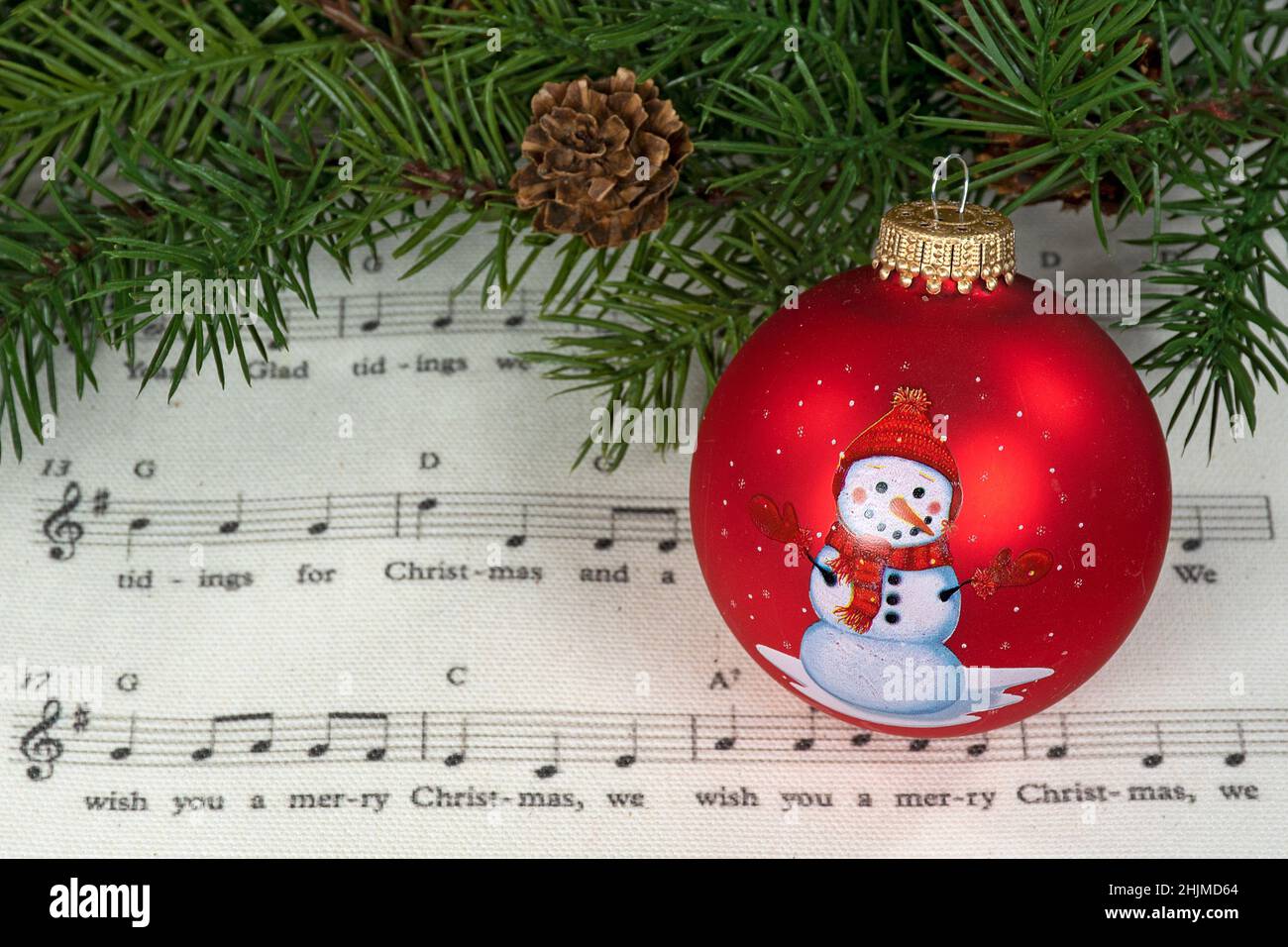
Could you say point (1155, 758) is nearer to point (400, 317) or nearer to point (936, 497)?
point (936, 497)

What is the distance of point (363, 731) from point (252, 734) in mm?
56

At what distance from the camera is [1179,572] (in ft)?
2.20

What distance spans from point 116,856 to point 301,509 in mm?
199

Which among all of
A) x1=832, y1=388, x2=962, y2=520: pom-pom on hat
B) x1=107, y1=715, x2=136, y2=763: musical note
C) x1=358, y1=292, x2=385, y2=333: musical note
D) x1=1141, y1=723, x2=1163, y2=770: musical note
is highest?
x1=358, y1=292, x2=385, y2=333: musical note

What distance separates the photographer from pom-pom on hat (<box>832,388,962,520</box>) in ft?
1.60

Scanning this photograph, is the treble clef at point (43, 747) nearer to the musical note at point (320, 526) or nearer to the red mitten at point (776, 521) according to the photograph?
the musical note at point (320, 526)

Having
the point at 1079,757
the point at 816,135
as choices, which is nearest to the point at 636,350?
the point at 816,135

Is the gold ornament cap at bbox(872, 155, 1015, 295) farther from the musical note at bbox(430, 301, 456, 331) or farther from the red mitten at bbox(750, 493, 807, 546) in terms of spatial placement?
the musical note at bbox(430, 301, 456, 331)

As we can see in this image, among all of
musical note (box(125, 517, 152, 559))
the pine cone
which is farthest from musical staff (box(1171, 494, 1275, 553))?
musical note (box(125, 517, 152, 559))

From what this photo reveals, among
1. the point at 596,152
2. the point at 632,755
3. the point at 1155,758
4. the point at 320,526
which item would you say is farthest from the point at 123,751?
the point at 1155,758

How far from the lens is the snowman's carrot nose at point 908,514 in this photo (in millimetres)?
488

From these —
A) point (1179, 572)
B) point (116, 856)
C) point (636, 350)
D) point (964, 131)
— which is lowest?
point (116, 856)

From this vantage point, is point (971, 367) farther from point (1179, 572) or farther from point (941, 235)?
point (1179, 572)

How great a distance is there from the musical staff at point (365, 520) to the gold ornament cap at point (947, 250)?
0.73ft
